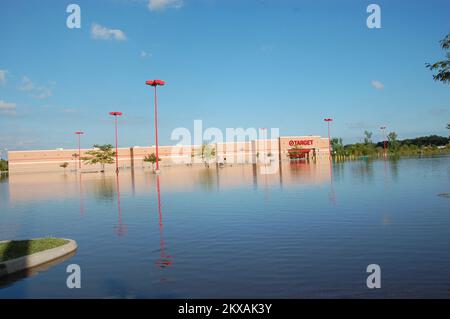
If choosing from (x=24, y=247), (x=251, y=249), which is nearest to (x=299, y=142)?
(x=251, y=249)

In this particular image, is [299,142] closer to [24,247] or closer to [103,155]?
[103,155]

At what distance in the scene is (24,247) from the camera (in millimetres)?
10430

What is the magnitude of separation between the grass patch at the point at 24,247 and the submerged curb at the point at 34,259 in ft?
0.96

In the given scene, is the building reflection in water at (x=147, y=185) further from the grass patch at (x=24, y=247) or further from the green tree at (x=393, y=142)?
the green tree at (x=393, y=142)

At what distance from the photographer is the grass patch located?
31.9 feet

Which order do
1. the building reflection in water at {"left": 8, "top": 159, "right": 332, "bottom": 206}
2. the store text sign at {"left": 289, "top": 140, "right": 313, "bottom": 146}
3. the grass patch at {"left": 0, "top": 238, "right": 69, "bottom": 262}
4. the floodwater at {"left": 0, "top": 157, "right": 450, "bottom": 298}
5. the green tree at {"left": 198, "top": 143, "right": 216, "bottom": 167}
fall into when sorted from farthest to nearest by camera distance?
the store text sign at {"left": 289, "top": 140, "right": 313, "bottom": 146} < the green tree at {"left": 198, "top": 143, "right": 216, "bottom": 167} < the building reflection in water at {"left": 8, "top": 159, "right": 332, "bottom": 206} < the grass patch at {"left": 0, "top": 238, "right": 69, "bottom": 262} < the floodwater at {"left": 0, "top": 157, "right": 450, "bottom": 298}

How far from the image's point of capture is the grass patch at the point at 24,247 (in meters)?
9.72

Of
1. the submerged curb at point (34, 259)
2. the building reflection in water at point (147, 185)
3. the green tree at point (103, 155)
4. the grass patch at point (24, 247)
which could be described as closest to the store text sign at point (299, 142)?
the green tree at point (103, 155)

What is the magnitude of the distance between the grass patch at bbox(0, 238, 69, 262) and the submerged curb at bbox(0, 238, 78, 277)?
A: 0.29 m

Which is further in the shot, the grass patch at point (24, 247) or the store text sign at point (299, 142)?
the store text sign at point (299, 142)

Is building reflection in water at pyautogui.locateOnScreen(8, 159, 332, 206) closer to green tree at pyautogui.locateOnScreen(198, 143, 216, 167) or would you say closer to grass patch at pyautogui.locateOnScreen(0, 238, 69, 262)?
grass patch at pyautogui.locateOnScreen(0, 238, 69, 262)

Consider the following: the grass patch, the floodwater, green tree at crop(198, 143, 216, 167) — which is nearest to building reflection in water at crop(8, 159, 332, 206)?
the floodwater
